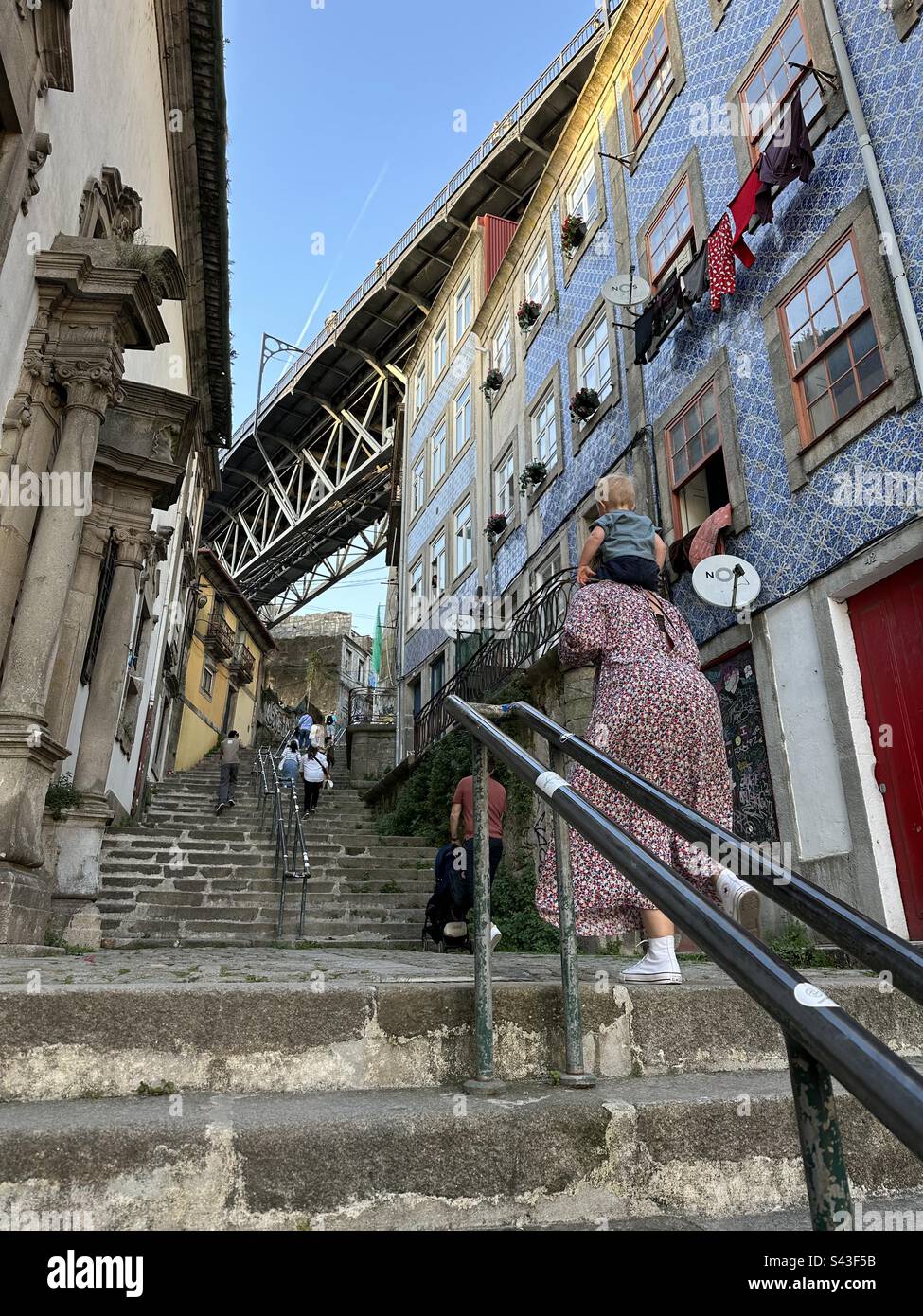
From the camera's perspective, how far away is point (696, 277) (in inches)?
359

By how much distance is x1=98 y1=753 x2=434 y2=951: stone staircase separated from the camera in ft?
27.1

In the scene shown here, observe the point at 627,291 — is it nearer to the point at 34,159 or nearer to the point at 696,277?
the point at 696,277

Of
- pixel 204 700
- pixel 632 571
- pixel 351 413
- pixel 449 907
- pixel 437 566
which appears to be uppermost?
pixel 351 413

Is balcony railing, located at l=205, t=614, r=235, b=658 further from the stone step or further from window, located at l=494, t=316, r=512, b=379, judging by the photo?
the stone step

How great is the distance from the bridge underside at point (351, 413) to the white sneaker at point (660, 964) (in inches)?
862

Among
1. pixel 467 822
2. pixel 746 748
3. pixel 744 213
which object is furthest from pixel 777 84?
pixel 467 822

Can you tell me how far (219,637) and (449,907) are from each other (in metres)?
21.2

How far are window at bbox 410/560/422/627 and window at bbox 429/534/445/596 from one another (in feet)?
2.81

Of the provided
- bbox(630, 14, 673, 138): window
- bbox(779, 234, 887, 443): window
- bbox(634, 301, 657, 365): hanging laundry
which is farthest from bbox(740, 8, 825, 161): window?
bbox(630, 14, 673, 138): window

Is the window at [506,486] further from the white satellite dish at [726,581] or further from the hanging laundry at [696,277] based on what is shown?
the white satellite dish at [726,581]

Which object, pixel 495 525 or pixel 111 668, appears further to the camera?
pixel 495 525

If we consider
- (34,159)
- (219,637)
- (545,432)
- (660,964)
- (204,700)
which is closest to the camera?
(660,964)

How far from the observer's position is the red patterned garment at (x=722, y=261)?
8.50 meters

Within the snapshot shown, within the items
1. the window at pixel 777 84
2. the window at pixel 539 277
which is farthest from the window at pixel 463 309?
the window at pixel 777 84
